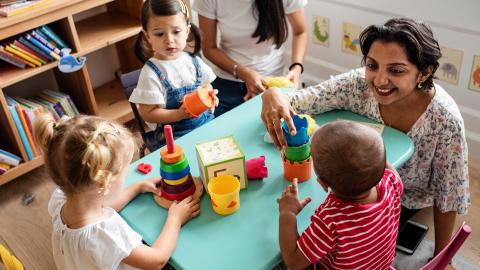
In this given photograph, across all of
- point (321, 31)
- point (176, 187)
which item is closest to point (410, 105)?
point (176, 187)

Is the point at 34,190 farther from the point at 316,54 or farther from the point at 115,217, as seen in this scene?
the point at 316,54

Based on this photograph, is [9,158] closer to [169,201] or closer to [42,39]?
[42,39]

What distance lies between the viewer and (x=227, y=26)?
2178mm

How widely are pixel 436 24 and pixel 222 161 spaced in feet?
5.29

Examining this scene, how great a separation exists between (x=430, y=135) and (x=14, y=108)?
1.97m

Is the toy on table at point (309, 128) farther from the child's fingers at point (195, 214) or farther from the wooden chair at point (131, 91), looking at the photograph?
the wooden chair at point (131, 91)

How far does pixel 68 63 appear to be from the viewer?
7.91 feet

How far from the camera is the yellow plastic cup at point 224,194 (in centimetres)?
120

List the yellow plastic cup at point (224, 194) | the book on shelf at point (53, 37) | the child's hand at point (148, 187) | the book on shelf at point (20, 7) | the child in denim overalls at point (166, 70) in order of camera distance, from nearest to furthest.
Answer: the yellow plastic cup at point (224, 194) < the child's hand at point (148, 187) < the child in denim overalls at point (166, 70) < the book on shelf at point (20, 7) < the book on shelf at point (53, 37)

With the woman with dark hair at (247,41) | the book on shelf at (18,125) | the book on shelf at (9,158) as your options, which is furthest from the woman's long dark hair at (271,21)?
the book on shelf at (9,158)

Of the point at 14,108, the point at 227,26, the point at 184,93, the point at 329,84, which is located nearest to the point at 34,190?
the point at 14,108

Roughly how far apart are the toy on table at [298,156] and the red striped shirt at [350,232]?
173 mm

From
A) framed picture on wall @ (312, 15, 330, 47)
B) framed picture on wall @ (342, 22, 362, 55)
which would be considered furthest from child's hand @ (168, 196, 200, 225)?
framed picture on wall @ (312, 15, 330, 47)

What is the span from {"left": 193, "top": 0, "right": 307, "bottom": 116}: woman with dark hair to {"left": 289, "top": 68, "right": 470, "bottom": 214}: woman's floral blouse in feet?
1.54
